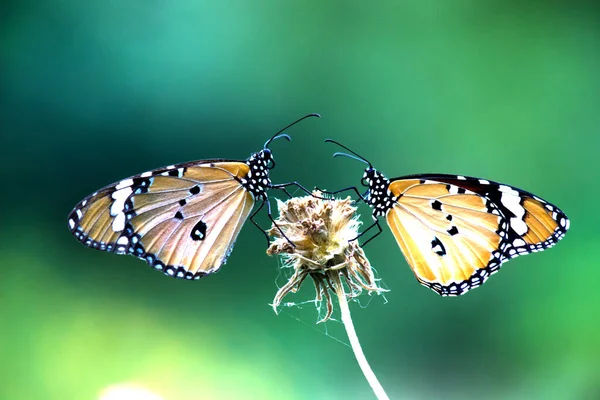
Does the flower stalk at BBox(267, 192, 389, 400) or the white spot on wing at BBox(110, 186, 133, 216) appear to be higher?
the white spot on wing at BBox(110, 186, 133, 216)

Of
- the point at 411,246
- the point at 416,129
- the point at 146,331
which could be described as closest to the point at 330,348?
the point at 146,331

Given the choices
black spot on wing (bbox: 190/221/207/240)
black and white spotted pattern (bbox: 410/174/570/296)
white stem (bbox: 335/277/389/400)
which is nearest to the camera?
white stem (bbox: 335/277/389/400)

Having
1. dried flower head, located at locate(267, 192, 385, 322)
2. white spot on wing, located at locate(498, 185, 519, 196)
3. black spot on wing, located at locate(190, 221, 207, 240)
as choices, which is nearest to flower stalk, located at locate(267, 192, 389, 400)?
dried flower head, located at locate(267, 192, 385, 322)

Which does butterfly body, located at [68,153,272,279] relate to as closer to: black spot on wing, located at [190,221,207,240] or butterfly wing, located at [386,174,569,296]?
black spot on wing, located at [190,221,207,240]

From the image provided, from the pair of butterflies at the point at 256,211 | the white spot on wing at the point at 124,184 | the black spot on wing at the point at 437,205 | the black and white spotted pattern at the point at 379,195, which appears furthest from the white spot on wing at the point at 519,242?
the white spot on wing at the point at 124,184

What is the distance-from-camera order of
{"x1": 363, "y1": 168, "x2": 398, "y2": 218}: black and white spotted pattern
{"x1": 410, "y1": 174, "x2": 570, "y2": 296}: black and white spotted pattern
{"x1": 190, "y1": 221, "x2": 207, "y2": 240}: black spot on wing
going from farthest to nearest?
{"x1": 190, "y1": 221, "x2": 207, "y2": 240}: black spot on wing, {"x1": 363, "y1": 168, "x2": 398, "y2": 218}: black and white spotted pattern, {"x1": 410, "y1": 174, "x2": 570, "y2": 296}: black and white spotted pattern

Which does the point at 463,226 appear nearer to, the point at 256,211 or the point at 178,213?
the point at 256,211
